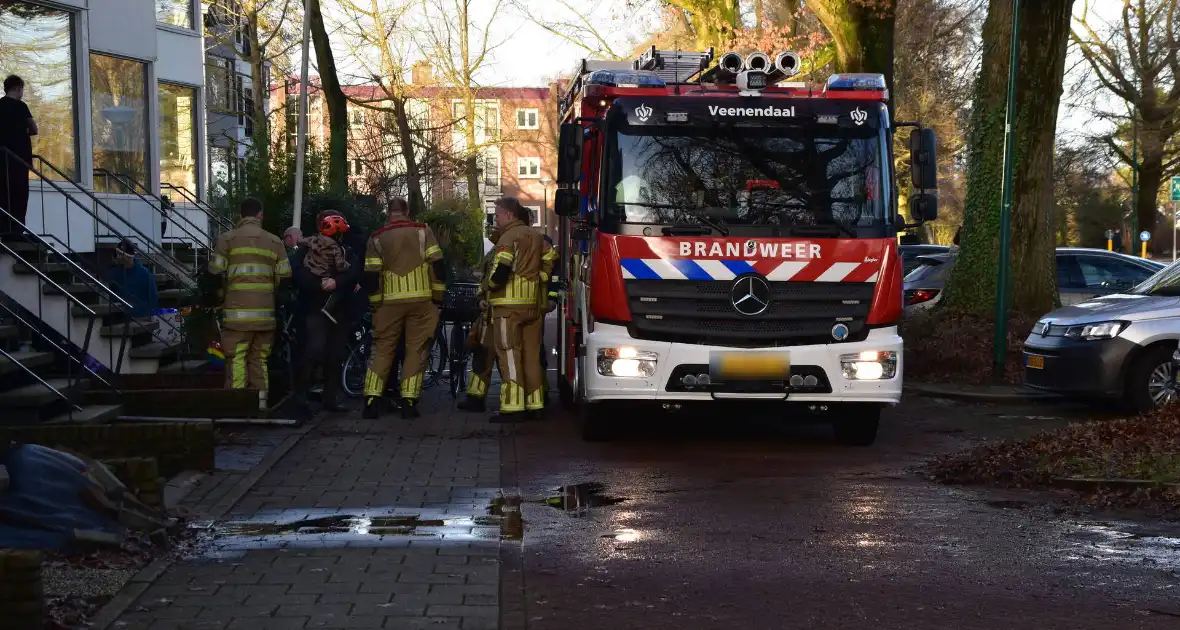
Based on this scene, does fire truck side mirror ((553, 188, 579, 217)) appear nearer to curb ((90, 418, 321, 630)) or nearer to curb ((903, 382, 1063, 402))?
curb ((90, 418, 321, 630))

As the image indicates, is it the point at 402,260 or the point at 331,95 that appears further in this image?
the point at 331,95

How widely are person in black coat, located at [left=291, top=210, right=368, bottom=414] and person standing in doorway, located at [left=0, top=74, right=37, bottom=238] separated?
3.02 metres

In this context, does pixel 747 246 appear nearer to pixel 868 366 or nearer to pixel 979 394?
pixel 868 366

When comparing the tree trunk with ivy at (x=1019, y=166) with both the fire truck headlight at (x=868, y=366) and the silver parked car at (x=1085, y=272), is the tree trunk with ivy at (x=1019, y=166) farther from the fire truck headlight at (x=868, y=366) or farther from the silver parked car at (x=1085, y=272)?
the fire truck headlight at (x=868, y=366)

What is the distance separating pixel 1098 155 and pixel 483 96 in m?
22.0

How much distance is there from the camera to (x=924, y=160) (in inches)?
431

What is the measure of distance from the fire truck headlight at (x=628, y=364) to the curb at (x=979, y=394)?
5.90 m

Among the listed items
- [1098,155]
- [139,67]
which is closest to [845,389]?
[139,67]

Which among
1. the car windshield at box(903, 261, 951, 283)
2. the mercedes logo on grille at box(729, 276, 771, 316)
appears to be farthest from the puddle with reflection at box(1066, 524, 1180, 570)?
the car windshield at box(903, 261, 951, 283)

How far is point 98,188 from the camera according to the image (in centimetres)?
1939

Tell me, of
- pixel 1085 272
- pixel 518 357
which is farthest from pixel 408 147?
pixel 518 357

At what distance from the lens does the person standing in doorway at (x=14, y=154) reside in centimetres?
1394

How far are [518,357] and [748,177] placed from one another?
2918 millimetres

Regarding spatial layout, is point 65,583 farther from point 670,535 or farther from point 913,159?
point 913,159
